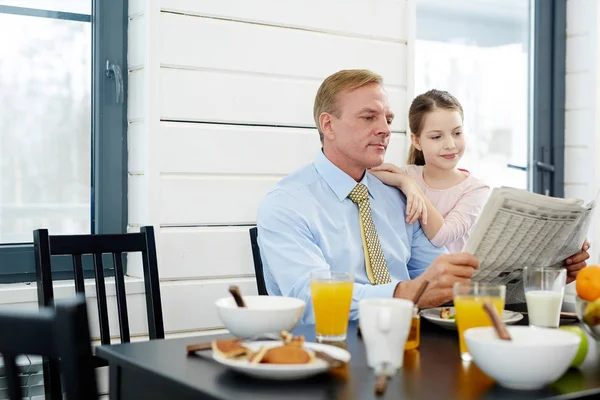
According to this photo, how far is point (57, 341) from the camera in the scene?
0.88m

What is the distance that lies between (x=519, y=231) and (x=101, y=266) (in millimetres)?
1000

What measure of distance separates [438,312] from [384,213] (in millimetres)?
615

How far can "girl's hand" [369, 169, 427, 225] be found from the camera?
7.34ft

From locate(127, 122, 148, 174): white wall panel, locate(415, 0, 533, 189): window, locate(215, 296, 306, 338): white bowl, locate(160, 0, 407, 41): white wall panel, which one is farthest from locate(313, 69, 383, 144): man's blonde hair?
locate(215, 296, 306, 338): white bowl

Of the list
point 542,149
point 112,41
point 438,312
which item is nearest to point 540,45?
point 542,149

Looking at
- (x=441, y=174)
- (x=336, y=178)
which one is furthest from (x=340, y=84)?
(x=441, y=174)

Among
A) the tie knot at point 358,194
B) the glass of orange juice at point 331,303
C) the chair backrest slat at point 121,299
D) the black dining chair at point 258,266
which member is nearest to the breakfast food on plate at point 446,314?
the glass of orange juice at point 331,303

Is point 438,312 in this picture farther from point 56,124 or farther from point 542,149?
point 542,149

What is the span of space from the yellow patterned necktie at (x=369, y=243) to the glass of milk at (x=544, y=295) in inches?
21.7

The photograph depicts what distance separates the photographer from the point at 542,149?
11.4ft

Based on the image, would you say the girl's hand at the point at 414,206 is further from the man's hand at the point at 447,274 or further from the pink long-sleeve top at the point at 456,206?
the man's hand at the point at 447,274

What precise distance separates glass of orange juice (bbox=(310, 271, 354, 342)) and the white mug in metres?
0.18

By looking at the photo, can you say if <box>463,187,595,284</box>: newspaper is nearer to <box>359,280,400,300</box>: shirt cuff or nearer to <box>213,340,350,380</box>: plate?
<box>359,280,400,300</box>: shirt cuff

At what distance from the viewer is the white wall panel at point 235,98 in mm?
2393
